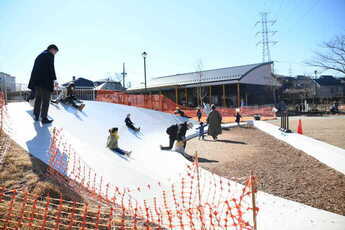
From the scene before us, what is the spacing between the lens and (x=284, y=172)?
18.0 feet

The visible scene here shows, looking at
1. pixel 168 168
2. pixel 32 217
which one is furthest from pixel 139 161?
pixel 32 217

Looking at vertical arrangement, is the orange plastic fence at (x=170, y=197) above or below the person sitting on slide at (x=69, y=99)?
below

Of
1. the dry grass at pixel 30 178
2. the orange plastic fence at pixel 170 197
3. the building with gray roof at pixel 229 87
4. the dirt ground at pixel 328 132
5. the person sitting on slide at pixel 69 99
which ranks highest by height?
the building with gray roof at pixel 229 87

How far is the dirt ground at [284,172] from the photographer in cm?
405

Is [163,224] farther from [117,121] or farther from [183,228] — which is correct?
[117,121]

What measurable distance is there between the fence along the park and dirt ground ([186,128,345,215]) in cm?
67

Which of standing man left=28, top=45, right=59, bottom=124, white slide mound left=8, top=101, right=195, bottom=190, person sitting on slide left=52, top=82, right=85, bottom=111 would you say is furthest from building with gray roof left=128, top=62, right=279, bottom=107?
standing man left=28, top=45, right=59, bottom=124

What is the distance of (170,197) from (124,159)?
2411mm

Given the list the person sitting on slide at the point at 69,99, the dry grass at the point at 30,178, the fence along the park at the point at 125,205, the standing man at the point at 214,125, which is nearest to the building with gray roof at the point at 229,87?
the standing man at the point at 214,125

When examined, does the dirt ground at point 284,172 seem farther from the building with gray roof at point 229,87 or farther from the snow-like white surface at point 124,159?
the building with gray roof at point 229,87

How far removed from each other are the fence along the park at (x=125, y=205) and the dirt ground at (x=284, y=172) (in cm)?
67

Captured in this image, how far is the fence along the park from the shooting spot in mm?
2857

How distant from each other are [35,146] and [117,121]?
234 inches

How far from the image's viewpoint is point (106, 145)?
23.1 feet
